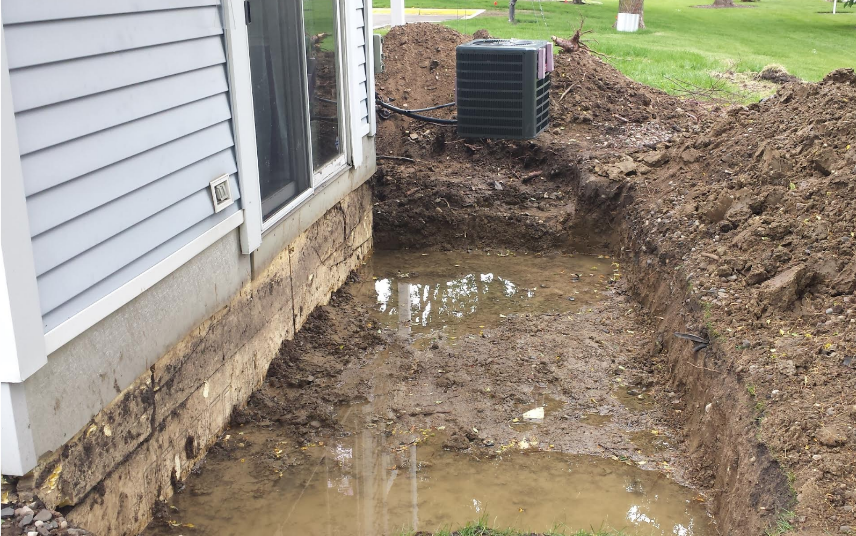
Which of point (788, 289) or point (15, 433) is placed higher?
point (15, 433)

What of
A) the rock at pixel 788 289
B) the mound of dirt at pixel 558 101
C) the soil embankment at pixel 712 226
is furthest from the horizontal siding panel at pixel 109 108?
the mound of dirt at pixel 558 101

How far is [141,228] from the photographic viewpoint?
3.63 meters

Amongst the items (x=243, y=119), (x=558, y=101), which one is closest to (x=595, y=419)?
(x=243, y=119)

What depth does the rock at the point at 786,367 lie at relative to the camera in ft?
12.9

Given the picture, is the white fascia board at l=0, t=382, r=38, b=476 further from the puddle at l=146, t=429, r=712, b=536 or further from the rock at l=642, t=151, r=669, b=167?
the rock at l=642, t=151, r=669, b=167

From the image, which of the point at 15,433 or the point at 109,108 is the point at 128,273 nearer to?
the point at 109,108

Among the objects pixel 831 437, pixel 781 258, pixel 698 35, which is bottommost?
pixel 831 437

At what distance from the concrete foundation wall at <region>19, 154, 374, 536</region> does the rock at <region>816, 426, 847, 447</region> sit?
316cm

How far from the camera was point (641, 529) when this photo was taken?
12.9ft

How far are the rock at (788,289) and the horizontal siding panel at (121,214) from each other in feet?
11.0

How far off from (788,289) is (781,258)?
0.47 meters

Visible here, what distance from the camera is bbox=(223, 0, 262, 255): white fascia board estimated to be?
14.5 ft

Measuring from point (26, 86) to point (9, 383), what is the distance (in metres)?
1.09

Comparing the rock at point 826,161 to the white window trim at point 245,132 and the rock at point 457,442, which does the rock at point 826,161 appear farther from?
the white window trim at point 245,132
